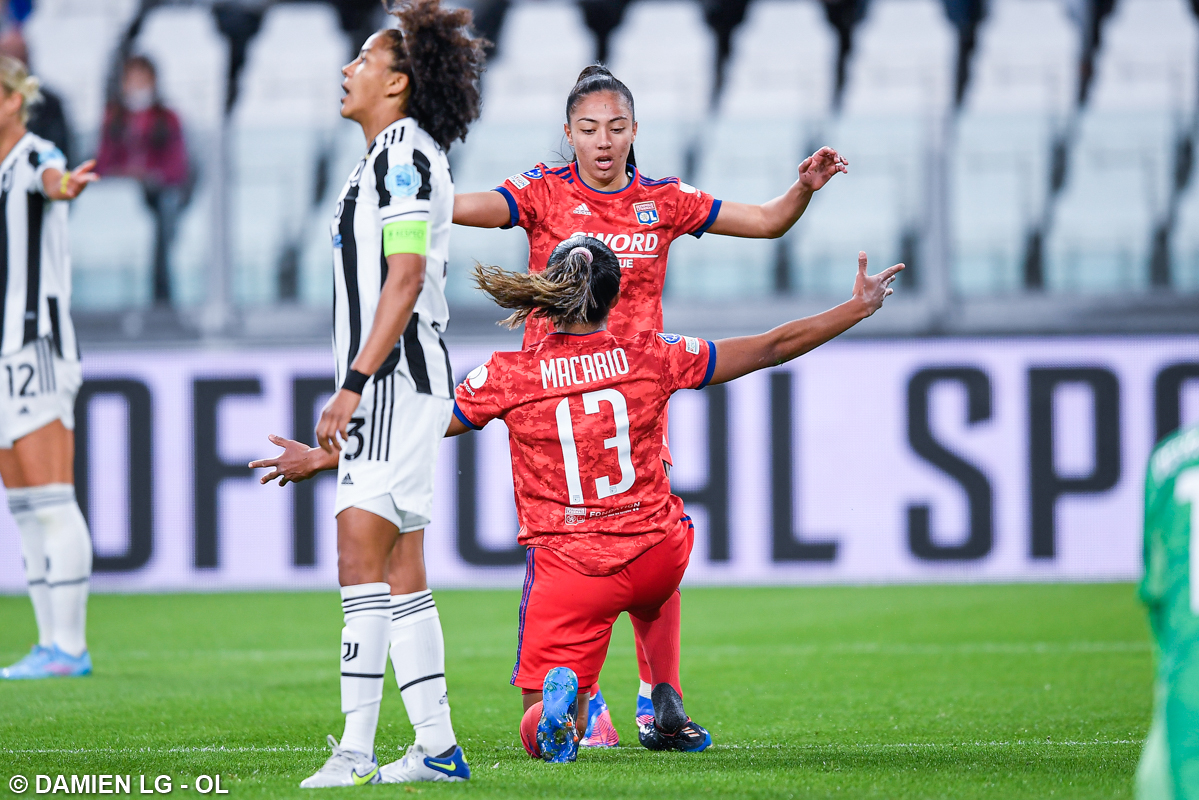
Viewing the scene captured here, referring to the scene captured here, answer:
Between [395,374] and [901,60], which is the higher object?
[901,60]

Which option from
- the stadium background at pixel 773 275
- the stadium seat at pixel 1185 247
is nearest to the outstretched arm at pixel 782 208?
the stadium background at pixel 773 275

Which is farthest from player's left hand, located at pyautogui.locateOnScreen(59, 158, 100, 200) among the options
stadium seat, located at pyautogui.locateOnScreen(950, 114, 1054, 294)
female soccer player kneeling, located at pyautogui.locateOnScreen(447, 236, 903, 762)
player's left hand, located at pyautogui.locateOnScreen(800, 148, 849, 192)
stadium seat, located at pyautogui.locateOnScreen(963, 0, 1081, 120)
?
stadium seat, located at pyautogui.locateOnScreen(963, 0, 1081, 120)

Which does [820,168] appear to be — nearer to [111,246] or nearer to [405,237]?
[405,237]

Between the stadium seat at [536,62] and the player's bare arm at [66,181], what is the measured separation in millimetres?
7543

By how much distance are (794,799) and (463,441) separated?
22.2 ft

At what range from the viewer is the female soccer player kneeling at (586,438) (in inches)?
142

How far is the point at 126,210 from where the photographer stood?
11875mm

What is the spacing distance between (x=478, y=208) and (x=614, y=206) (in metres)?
0.42

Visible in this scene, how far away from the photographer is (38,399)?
17.8ft

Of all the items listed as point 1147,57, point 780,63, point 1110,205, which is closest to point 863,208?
point 1110,205

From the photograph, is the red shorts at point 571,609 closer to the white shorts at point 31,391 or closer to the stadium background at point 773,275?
the white shorts at point 31,391

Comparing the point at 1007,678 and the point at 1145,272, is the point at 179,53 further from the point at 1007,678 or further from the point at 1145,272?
the point at 1007,678

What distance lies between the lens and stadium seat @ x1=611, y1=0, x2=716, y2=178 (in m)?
12.2

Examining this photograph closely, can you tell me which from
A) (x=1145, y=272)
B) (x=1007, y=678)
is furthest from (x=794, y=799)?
(x=1145, y=272)
